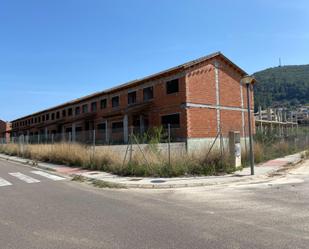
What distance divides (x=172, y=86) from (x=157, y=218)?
22338mm

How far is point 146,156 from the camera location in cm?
1547

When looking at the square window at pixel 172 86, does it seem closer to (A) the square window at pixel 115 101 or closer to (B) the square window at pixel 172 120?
(B) the square window at pixel 172 120

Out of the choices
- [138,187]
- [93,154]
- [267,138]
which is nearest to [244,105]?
[267,138]

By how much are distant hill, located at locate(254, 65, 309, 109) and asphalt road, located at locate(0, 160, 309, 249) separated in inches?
4215

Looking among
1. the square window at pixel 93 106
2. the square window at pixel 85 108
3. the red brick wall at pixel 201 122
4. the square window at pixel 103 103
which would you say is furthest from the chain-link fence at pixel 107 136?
the square window at pixel 85 108

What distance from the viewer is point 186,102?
27031 mm

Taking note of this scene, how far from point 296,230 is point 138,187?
6.98 m

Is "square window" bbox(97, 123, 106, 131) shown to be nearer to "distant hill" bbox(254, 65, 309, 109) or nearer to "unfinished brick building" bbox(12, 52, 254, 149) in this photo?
"unfinished brick building" bbox(12, 52, 254, 149)

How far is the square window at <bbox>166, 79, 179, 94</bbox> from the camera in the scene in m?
28.2

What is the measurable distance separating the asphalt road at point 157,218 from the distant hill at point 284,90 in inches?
4215

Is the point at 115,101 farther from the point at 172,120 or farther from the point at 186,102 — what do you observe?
the point at 186,102

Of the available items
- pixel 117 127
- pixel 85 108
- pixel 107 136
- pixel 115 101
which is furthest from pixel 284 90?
pixel 107 136

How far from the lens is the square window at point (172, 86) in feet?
92.6

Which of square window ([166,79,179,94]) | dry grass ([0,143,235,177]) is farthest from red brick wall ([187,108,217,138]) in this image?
dry grass ([0,143,235,177])
